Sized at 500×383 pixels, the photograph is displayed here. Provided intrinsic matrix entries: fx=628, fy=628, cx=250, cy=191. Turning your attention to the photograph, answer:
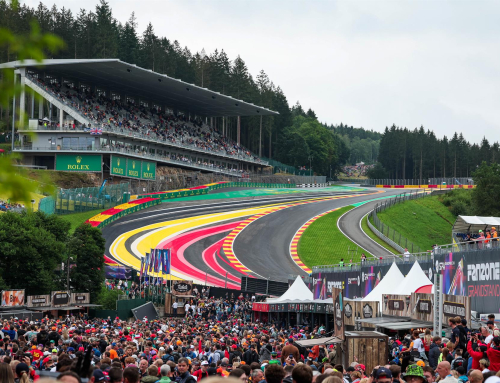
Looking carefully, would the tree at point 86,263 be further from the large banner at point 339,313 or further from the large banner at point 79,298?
the large banner at point 339,313

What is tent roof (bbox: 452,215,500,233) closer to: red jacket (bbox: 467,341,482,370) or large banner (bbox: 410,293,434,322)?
large banner (bbox: 410,293,434,322)

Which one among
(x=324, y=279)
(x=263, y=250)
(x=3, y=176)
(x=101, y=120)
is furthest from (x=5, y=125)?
(x=3, y=176)

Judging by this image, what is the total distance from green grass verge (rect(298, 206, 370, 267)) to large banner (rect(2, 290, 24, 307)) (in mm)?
27293

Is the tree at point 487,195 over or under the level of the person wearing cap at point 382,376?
over

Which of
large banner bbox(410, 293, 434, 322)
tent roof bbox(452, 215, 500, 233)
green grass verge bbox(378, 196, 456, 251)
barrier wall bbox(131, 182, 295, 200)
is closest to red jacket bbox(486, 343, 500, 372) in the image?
large banner bbox(410, 293, 434, 322)

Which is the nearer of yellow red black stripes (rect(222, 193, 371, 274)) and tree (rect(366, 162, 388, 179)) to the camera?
yellow red black stripes (rect(222, 193, 371, 274))

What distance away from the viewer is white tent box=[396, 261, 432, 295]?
2248 centimetres

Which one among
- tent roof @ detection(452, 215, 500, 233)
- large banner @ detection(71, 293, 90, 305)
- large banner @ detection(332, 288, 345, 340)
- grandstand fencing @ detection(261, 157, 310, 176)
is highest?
grandstand fencing @ detection(261, 157, 310, 176)

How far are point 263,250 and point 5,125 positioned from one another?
4946 cm

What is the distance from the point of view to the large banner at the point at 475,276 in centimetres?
2120

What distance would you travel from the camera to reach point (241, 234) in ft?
205

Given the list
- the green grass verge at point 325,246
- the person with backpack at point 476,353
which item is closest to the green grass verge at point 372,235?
the green grass verge at point 325,246

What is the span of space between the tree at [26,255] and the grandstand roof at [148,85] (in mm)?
34349

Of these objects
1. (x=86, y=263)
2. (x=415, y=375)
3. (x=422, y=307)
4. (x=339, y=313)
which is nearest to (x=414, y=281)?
(x=422, y=307)
